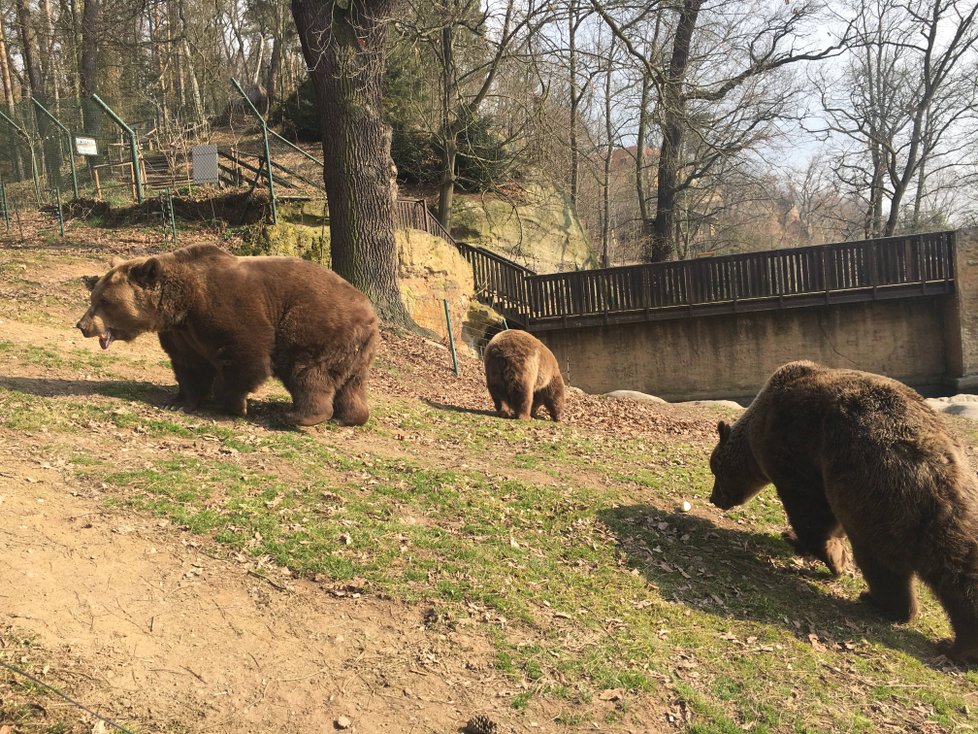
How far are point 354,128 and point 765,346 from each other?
58.1 ft

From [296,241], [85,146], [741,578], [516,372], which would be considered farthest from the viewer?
[85,146]

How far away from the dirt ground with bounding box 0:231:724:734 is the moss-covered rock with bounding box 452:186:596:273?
2423 cm

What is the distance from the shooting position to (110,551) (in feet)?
16.8

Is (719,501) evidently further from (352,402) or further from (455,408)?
(455,408)

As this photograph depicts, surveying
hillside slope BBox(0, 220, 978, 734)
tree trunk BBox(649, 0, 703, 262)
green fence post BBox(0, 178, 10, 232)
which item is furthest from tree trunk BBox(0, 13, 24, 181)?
tree trunk BBox(649, 0, 703, 262)

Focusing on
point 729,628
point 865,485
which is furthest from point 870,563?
point 729,628

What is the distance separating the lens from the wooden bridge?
25297 millimetres

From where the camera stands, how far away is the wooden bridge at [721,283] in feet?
83.0

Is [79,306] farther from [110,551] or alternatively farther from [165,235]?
[110,551]

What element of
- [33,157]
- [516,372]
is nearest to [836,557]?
[516,372]

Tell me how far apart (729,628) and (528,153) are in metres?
23.8

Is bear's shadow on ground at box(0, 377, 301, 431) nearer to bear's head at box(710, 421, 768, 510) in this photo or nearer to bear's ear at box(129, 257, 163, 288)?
bear's ear at box(129, 257, 163, 288)

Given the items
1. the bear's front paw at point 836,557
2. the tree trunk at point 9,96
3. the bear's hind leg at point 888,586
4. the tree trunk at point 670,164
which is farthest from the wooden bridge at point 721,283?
the bear's hind leg at point 888,586

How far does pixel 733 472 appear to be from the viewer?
26.3 feet
